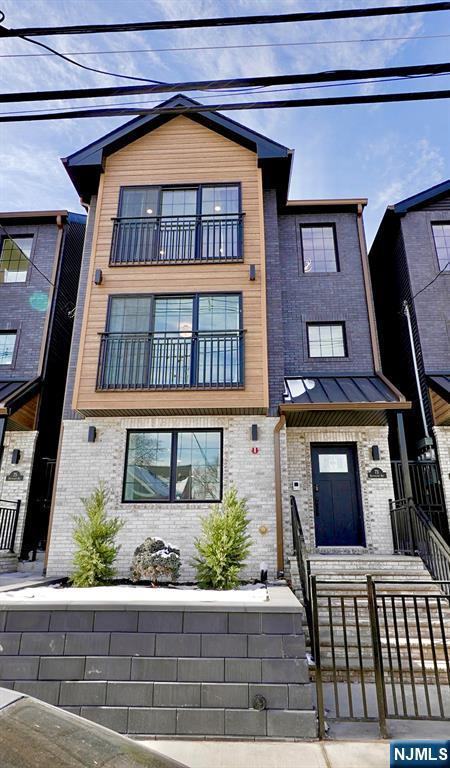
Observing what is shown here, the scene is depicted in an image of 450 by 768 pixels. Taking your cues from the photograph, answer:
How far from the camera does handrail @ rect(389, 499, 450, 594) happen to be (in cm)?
662

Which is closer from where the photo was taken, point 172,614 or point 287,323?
point 172,614

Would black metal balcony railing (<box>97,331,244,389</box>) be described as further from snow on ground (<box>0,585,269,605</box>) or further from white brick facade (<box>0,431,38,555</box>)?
snow on ground (<box>0,585,269,605</box>)

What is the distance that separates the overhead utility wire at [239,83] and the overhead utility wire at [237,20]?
418 millimetres

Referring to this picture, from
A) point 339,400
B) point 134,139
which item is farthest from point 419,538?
point 134,139

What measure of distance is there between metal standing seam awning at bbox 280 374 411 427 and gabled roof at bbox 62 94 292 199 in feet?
16.8

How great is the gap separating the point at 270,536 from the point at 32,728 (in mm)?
6594

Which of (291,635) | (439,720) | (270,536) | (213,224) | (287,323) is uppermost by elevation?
(213,224)

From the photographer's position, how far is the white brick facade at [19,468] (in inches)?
369

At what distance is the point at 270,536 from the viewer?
25.5 feet

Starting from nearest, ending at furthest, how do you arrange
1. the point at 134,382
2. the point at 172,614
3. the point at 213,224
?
the point at 172,614 → the point at 134,382 → the point at 213,224

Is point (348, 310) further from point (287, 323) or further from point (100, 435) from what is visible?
point (100, 435)

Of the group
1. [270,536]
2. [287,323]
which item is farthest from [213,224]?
[270,536]

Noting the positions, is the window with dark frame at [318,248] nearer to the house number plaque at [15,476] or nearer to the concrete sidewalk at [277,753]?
the house number plaque at [15,476]

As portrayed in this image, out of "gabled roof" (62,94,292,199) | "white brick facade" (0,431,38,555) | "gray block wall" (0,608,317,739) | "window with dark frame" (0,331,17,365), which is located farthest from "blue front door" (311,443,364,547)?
"window with dark frame" (0,331,17,365)
